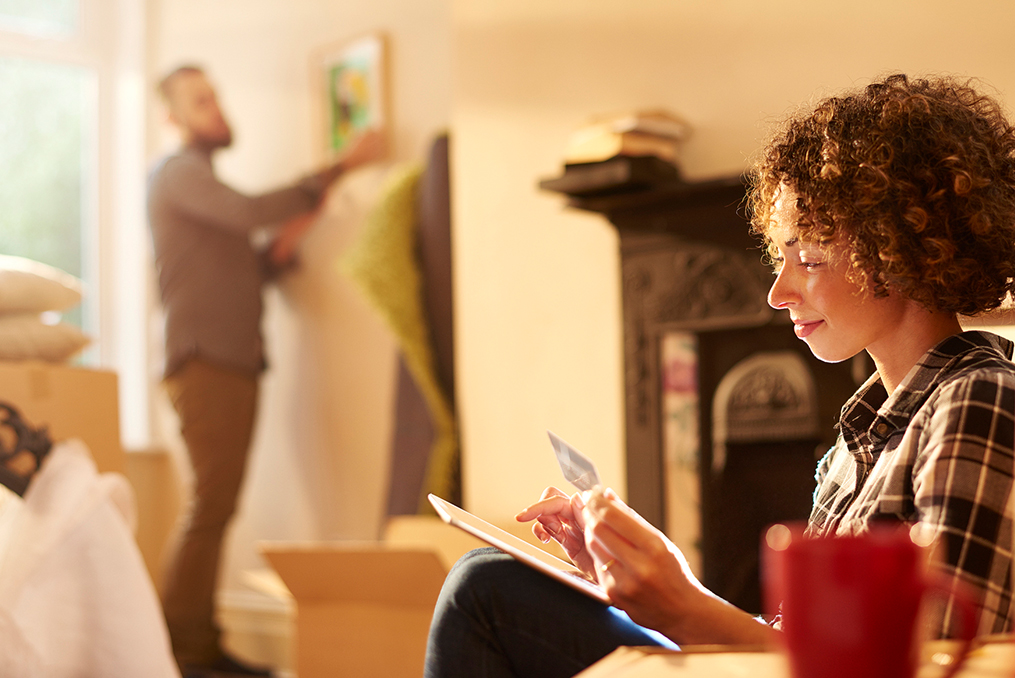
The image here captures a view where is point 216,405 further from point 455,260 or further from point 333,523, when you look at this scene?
point 455,260

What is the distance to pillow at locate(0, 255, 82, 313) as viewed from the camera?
203 centimetres

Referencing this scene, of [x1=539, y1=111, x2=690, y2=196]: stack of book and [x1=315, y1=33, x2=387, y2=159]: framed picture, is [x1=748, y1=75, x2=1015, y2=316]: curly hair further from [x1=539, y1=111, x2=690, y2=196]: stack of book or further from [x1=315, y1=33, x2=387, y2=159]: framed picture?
[x1=315, y1=33, x2=387, y2=159]: framed picture

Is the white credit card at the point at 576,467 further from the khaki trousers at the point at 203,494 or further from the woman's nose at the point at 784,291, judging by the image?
the khaki trousers at the point at 203,494

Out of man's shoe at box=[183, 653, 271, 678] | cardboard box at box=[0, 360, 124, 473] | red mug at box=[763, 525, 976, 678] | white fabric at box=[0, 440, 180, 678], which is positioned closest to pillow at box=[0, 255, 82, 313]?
cardboard box at box=[0, 360, 124, 473]

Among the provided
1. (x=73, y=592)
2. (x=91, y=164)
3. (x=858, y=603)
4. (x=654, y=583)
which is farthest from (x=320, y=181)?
(x=858, y=603)

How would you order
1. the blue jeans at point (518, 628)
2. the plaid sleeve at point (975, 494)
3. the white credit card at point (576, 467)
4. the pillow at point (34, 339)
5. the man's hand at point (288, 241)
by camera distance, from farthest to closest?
the man's hand at point (288, 241) → the pillow at point (34, 339) → the white credit card at point (576, 467) → the blue jeans at point (518, 628) → the plaid sleeve at point (975, 494)

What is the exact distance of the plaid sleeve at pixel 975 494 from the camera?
0.65 meters

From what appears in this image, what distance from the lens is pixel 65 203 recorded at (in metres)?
3.74

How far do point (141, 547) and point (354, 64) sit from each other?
73.6 inches

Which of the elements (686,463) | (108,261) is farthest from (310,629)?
(108,261)

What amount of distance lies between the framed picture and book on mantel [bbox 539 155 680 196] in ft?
3.70

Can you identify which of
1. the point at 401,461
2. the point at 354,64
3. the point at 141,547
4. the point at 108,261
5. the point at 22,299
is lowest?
the point at 141,547

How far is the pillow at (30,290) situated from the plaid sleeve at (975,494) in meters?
1.85

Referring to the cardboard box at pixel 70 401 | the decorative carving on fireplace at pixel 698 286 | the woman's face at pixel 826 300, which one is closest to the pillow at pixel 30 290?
the cardboard box at pixel 70 401
